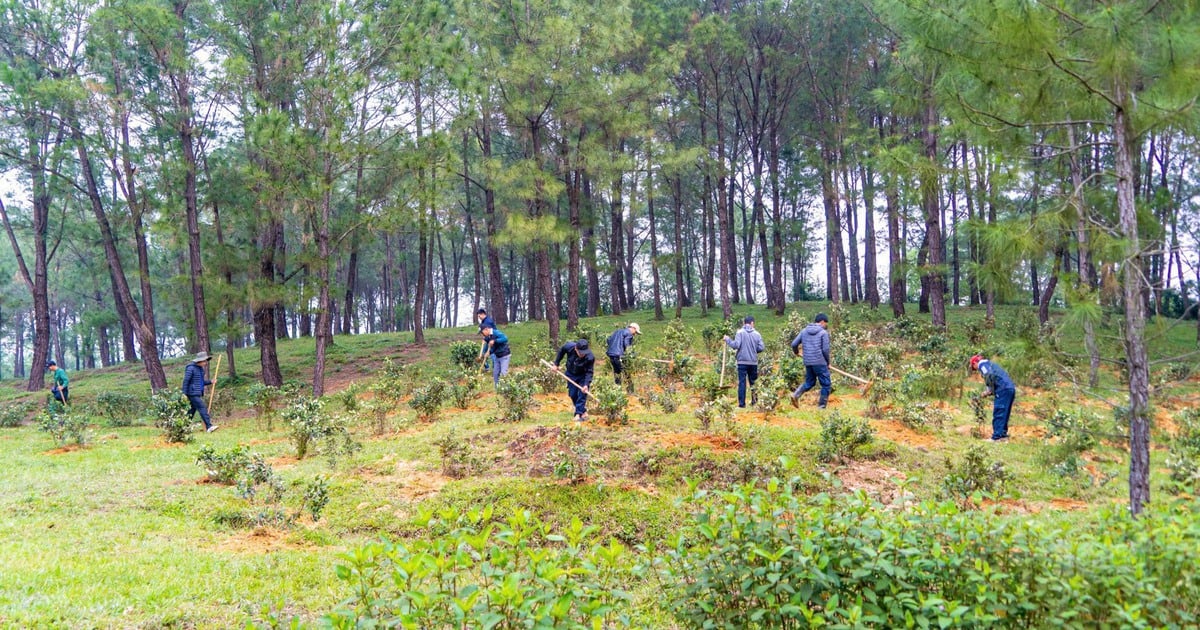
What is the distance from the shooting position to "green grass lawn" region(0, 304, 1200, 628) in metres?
4.69

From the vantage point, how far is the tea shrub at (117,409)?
1441cm

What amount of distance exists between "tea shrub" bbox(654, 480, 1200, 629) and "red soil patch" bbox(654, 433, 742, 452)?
15.3ft

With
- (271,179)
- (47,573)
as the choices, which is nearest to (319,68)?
(271,179)

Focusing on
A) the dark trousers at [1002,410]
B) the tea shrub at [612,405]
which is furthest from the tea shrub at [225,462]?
the dark trousers at [1002,410]

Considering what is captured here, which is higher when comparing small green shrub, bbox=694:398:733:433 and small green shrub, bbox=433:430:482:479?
small green shrub, bbox=694:398:733:433

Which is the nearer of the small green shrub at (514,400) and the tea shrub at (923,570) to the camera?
the tea shrub at (923,570)

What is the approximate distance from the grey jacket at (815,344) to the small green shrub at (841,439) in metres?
2.57

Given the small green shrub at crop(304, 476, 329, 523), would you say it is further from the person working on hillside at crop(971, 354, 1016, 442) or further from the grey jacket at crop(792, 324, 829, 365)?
the person working on hillside at crop(971, 354, 1016, 442)

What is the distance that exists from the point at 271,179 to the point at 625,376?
8988 millimetres

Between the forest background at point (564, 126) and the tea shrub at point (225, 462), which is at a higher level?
the forest background at point (564, 126)

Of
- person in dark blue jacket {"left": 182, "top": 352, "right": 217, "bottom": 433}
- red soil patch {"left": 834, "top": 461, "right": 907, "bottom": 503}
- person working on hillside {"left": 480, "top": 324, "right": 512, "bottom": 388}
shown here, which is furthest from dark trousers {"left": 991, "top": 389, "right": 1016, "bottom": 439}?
person in dark blue jacket {"left": 182, "top": 352, "right": 217, "bottom": 433}

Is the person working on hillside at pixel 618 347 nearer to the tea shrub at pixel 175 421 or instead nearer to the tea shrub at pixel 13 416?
the tea shrub at pixel 175 421

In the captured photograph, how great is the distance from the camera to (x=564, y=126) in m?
18.4

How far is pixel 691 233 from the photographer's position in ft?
133
